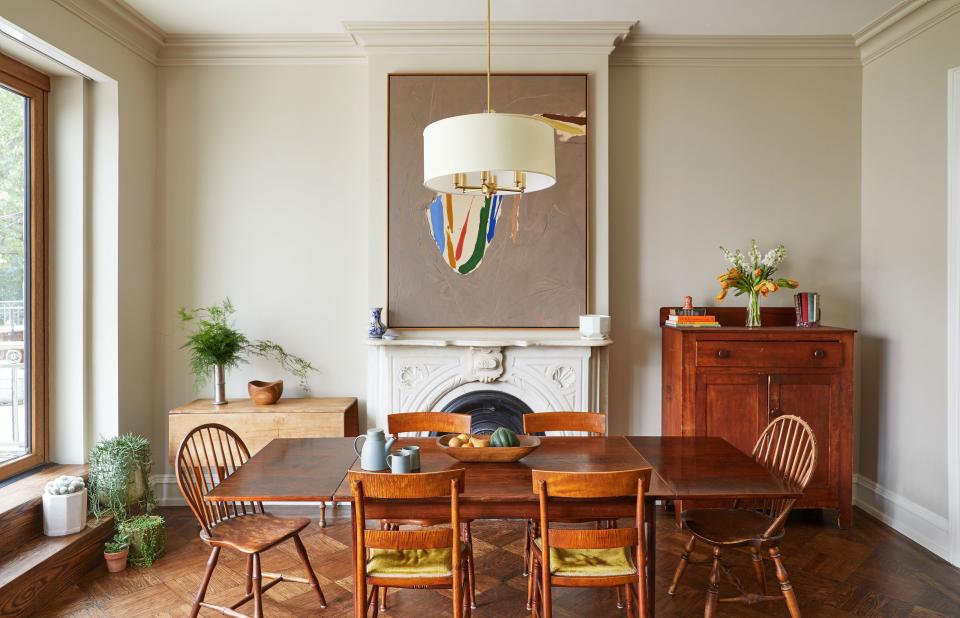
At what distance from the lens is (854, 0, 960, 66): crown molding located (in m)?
→ 3.53

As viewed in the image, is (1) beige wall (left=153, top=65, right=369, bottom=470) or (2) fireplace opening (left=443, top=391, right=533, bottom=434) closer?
(2) fireplace opening (left=443, top=391, right=533, bottom=434)

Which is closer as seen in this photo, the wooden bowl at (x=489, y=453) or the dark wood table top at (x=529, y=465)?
the dark wood table top at (x=529, y=465)

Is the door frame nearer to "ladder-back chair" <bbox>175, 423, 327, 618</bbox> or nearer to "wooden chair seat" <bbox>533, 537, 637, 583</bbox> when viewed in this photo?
"wooden chair seat" <bbox>533, 537, 637, 583</bbox>

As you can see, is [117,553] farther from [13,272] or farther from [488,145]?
[488,145]

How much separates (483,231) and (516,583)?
2254 mm

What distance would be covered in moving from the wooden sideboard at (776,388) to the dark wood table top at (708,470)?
0.80m

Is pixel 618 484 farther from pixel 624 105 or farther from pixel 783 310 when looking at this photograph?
pixel 624 105

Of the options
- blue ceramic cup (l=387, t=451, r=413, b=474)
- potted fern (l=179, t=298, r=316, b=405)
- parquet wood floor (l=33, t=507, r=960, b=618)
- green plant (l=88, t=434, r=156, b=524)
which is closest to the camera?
blue ceramic cup (l=387, t=451, r=413, b=474)

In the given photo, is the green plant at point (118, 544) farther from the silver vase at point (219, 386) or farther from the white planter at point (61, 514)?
the silver vase at point (219, 386)

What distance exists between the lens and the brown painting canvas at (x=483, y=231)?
4.12 meters

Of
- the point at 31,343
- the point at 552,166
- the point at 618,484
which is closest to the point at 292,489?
the point at 618,484

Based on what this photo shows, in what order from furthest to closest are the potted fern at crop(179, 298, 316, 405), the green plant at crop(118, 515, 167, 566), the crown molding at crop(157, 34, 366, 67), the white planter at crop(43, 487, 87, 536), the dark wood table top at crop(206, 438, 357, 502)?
the crown molding at crop(157, 34, 366, 67), the potted fern at crop(179, 298, 316, 405), the green plant at crop(118, 515, 167, 566), the white planter at crop(43, 487, 87, 536), the dark wood table top at crop(206, 438, 357, 502)

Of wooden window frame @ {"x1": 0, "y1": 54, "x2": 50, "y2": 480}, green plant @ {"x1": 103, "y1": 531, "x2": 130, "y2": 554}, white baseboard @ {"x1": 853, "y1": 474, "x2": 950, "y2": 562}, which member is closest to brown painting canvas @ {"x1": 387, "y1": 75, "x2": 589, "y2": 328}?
green plant @ {"x1": 103, "y1": 531, "x2": 130, "y2": 554}

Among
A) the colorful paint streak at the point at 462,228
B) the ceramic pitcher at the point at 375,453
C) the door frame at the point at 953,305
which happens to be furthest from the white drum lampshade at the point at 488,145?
the door frame at the point at 953,305
